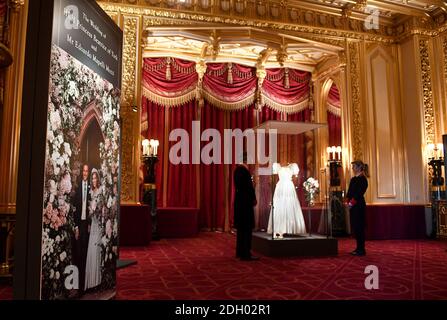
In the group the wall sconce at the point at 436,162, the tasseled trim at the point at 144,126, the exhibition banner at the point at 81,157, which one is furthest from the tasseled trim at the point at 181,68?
the exhibition banner at the point at 81,157

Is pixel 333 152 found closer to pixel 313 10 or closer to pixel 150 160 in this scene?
pixel 313 10

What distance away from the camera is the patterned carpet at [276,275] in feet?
11.2

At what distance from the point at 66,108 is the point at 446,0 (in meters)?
8.20

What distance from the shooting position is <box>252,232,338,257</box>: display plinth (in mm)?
5496

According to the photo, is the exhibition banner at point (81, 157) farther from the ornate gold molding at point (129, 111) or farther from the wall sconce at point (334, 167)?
the wall sconce at point (334, 167)

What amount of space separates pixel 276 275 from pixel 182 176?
17.7 ft

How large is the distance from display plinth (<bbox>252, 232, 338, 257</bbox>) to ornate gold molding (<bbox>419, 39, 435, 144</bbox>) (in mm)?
4117

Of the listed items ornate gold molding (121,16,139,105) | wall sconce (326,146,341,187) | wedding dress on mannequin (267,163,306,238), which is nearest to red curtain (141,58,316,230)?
ornate gold molding (121,16,139,105)

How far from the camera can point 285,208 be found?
234 inches

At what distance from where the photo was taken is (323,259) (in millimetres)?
5340

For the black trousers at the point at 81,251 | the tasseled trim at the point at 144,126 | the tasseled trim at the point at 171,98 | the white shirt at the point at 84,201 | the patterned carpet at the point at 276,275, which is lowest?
the patterned carpet at the point at 276,275

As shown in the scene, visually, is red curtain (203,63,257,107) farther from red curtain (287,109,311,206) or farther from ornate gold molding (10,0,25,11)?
ornate gold molding (10,0,25,11)

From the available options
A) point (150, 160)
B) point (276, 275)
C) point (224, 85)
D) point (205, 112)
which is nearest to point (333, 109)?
point (224, 85)

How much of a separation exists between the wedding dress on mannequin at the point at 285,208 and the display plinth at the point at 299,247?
0.25 meters
